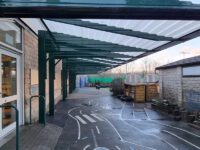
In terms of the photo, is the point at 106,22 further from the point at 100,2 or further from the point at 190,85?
the point at 190,85

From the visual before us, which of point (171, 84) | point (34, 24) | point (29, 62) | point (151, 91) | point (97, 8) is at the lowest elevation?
point (151, 91)

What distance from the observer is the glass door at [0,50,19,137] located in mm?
8027

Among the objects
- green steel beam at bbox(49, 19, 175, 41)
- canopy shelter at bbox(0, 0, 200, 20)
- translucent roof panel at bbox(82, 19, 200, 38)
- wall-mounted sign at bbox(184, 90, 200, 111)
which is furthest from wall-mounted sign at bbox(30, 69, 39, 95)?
wall-mounted sign at bbox(184, 90, 200, 111)

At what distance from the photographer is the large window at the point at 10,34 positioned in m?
8.10

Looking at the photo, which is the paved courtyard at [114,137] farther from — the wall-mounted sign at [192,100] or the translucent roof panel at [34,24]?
the translucent roof panel at [34,24]

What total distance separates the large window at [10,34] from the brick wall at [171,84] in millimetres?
12386

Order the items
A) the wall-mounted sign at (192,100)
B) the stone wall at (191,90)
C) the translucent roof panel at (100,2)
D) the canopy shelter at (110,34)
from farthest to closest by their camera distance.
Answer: the stone wall at (191,90) < the wall-mounted sign at (192,100) < the canopy shelter at (110,34) < the translucent roof panel at (100,2)

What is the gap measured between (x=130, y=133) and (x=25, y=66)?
5067 mm

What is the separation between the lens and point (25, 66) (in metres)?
10.6

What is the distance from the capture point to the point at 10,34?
29.0ft

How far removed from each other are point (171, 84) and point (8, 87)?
15034 millimetres

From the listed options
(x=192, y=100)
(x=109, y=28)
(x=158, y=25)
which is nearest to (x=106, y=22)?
(x=109, y=28)

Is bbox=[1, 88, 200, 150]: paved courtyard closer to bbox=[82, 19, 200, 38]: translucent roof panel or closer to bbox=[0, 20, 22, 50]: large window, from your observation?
bbox=[0, 20, 22, 50]: large window

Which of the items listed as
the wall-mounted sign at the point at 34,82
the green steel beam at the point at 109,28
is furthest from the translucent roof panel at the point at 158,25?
the wall-mounted sign at the point at 34,82
